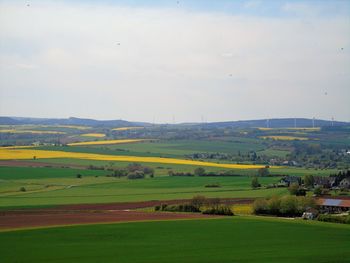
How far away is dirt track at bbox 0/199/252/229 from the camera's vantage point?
155 feet

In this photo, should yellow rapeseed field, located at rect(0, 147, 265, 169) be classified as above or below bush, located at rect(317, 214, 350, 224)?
above

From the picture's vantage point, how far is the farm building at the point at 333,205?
60.0 meters

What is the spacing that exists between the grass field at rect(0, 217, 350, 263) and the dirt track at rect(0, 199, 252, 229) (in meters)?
2.98

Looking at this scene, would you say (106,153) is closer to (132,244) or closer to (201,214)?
(201,214)

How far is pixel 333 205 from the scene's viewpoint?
201 feet

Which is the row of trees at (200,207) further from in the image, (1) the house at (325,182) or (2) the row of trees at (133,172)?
(2) the row of trees at (133,172)

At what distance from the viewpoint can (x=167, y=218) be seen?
51281mm

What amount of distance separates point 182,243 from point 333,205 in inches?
1053

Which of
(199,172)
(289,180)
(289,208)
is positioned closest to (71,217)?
(289,208)

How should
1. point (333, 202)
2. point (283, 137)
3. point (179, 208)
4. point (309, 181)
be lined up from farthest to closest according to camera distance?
1. point (283, 137)
2. point (309, 181)
3. point (333, 202)
4. point (179, 208)

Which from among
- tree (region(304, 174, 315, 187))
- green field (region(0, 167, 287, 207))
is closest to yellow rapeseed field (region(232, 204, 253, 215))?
green field (region(0, 167, 287, 207))

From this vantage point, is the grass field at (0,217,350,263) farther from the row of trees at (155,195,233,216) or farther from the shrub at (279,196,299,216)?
the shrub at (279,196,299,216)

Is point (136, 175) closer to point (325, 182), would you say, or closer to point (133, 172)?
point (133, 172)

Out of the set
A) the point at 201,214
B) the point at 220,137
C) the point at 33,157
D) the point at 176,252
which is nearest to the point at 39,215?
the point at 201,214
